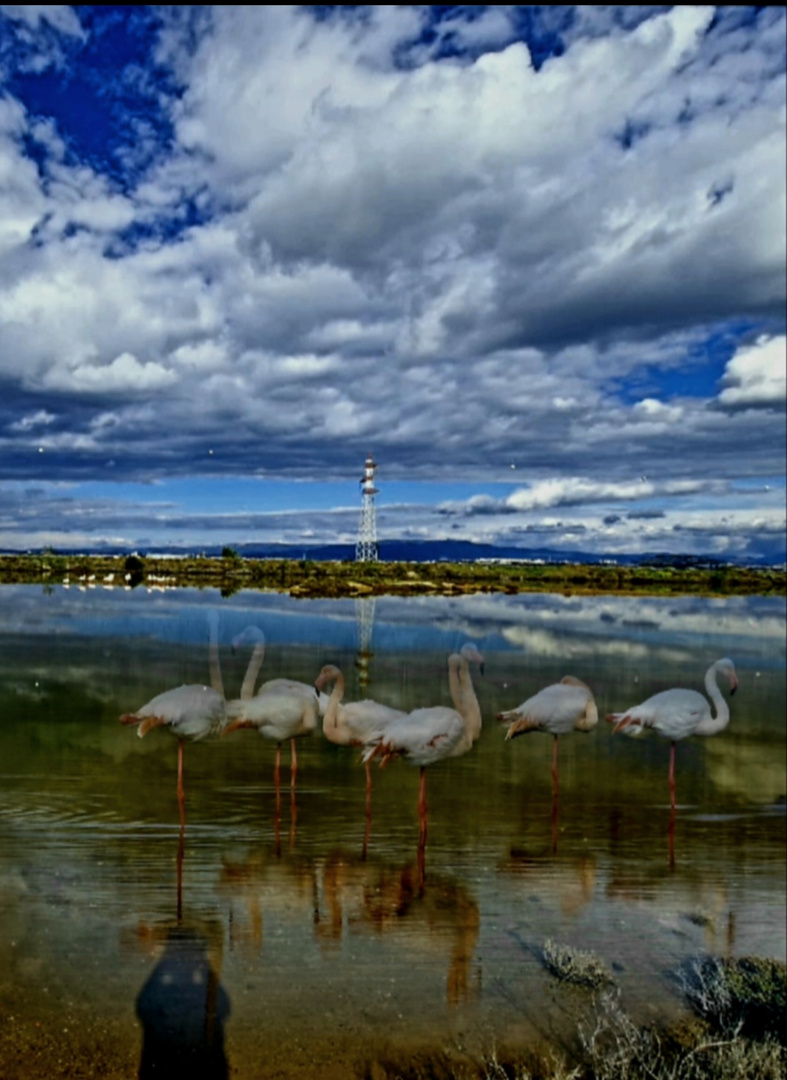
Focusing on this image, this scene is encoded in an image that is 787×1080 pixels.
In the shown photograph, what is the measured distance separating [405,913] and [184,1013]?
1.58 meters

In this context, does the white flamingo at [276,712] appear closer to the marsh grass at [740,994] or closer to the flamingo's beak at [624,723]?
the flamingo's beak at [624,723]

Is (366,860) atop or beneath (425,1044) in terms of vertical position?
atop

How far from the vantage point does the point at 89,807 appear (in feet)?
18.7

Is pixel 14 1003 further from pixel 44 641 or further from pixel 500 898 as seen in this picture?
pixel 44 641

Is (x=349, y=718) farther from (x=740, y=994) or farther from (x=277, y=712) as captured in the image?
(x=740, y=994)

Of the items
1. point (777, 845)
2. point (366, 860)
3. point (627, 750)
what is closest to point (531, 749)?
point (627, 750)

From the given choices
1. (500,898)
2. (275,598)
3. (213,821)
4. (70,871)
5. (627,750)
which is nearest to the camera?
(70,871)

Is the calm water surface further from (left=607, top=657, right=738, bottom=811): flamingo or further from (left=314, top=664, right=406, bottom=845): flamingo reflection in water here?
(left=607, top=657, right=738, bottom=811): flamingo

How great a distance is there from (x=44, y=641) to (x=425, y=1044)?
24.2 feet

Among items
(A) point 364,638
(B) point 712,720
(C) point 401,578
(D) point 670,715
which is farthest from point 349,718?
(C) point 401,578

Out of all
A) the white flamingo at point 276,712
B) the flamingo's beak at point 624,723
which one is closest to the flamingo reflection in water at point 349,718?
the white flamingo at point 276,712

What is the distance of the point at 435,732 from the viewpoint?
4902 millimetres

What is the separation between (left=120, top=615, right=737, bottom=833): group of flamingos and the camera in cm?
459

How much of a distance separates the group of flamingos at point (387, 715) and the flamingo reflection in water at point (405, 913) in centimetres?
59
